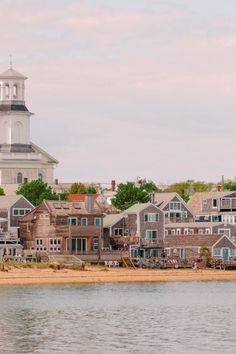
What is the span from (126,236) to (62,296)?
3691cm

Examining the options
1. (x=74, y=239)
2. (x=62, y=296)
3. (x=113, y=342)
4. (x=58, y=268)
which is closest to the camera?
(x=113, y=342)

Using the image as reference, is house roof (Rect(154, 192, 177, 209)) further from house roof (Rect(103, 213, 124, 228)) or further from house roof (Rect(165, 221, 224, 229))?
house roof (Rect(103, 213, 124, 228))

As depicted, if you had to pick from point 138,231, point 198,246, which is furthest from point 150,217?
point 198,246

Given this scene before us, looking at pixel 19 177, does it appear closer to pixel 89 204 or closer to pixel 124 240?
pixel 124 240

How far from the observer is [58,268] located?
12875 cm

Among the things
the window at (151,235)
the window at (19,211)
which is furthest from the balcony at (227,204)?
the window at (19,211)

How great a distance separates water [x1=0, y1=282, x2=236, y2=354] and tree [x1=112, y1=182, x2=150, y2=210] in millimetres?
43136

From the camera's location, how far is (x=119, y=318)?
89.0m

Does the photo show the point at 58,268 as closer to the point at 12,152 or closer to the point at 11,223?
the point at 11,223

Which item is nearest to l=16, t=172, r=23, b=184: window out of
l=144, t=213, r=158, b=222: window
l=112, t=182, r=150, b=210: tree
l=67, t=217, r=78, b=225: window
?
l=112, t=182, r=150, b=210: tree

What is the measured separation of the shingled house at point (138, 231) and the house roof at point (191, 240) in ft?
3.01

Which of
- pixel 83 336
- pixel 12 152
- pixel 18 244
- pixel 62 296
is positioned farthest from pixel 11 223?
pixel 83 336

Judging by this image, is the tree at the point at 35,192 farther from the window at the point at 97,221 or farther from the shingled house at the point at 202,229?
the window at the point at 97,221

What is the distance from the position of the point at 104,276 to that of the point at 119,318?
3715cm
